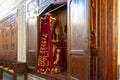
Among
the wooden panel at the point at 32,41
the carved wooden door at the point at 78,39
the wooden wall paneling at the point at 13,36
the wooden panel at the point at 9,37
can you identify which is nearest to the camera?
the carved wooden door at the point at 78,39

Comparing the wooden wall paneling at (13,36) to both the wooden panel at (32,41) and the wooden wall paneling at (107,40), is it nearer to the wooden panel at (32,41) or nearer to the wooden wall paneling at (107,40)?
the wooden panel at (32,41)

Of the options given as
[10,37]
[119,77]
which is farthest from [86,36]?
[10,37]

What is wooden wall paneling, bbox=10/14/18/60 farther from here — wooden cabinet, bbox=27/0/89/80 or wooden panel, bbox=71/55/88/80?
wooden panel, bbox=71/55/88/80

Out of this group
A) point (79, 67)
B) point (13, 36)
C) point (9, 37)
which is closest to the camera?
point (79, 67)

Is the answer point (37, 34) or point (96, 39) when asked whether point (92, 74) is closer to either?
point (96, 39)

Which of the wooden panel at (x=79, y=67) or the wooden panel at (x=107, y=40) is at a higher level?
the wooden panel at (x=107, y=40)

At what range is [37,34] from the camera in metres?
5.01

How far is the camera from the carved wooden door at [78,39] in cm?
272

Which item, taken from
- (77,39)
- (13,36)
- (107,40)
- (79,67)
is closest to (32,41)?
(13,36)

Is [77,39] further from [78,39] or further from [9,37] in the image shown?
[9,37]

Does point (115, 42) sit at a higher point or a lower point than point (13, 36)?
lower

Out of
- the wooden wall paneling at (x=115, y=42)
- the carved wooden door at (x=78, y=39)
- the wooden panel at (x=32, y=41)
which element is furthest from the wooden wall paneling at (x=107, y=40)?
the wooden panel at (x=32, y=41)

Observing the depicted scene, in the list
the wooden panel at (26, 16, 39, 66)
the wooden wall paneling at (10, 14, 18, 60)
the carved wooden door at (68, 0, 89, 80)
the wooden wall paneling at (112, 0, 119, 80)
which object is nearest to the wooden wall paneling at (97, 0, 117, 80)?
the wooden wall paneling at (112, 0, 119, 80)

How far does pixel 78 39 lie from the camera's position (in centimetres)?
303
